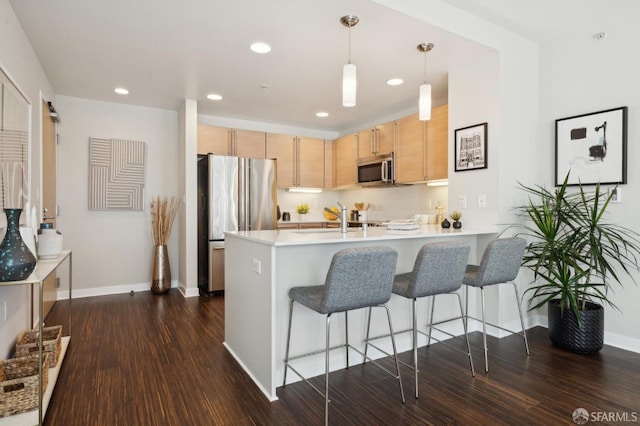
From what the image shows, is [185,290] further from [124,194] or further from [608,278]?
[608,278]

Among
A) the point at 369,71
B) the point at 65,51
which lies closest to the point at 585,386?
the point at 369,71

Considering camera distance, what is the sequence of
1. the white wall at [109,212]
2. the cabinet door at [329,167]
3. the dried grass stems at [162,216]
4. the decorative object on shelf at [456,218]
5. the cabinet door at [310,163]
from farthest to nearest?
the cabinet door at [329,167]
the cabinet door at [310,163]
the dried grass stems at [162,216]
the white wall at [109,212]
the decorative object on shelf at [456,218]

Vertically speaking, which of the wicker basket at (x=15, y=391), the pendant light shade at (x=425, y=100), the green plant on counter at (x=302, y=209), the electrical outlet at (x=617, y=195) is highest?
the pendant light shade at (x=425, y=100)

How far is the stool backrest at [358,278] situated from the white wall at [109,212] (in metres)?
3.77

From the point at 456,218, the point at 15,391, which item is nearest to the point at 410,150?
the point at 456,218

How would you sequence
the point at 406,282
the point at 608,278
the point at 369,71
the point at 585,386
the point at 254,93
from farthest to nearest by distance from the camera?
the point at 254,93, the point at 369,71, the point at 608,278, the point at 406,282, the point at 585,386

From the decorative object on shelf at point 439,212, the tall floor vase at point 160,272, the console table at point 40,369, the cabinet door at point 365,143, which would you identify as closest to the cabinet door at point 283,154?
the cabinet door at point 365,143

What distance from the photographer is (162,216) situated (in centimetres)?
481

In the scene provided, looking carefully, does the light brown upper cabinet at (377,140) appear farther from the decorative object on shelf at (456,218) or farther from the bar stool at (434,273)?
the bar stool at (434,273)

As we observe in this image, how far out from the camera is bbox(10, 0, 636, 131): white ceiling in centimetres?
251

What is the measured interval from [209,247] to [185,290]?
0.61 metres

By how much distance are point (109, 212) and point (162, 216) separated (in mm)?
645

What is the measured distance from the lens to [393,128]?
4742 mm

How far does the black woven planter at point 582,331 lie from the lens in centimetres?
272
